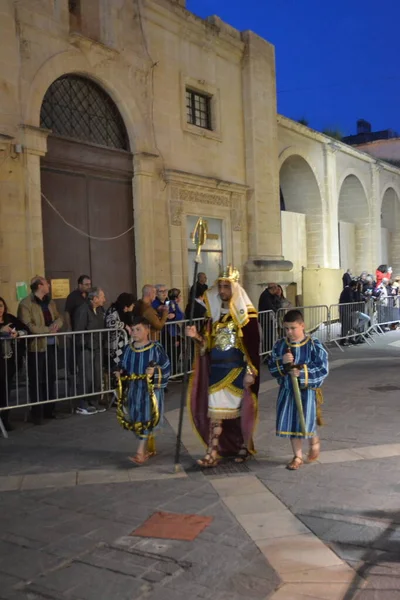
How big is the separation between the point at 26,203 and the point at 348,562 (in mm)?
7921

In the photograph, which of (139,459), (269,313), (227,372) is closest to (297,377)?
(227,372)

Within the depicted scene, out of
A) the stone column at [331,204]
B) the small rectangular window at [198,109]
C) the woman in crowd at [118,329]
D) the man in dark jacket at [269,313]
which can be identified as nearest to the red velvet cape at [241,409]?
the woman in crowd at [118,329]

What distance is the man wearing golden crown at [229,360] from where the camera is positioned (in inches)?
215

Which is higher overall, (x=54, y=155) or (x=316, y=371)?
(x=54, y=155)

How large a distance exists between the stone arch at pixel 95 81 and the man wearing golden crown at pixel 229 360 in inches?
234

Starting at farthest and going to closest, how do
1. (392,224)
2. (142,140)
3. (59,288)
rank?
(392,224) < (142,140) < (59,288)

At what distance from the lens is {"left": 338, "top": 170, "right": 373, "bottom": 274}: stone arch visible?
2330cm

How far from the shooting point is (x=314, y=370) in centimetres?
538

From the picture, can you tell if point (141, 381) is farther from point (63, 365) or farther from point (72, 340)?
point (63, 365)

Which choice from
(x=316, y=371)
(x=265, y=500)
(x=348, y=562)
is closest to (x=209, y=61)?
(x=316, y=371)

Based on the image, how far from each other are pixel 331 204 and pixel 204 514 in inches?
668

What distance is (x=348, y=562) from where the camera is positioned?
3.52m

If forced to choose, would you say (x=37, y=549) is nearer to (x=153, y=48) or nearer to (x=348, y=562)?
(x=348, y=562)

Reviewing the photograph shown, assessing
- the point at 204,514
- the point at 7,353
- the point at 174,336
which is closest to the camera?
the point at 204,514
